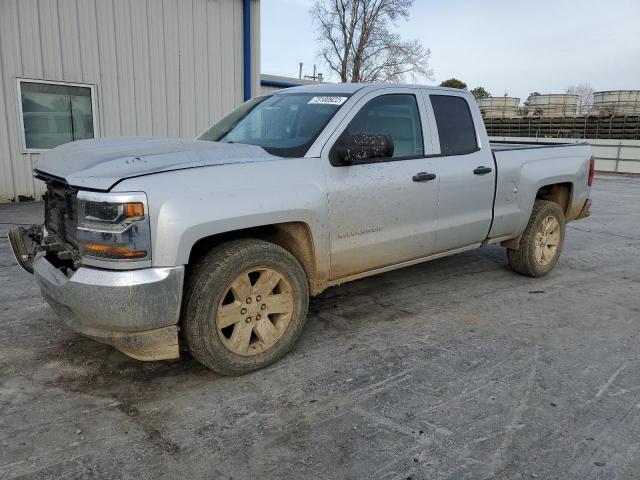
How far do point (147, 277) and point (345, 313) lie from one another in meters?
2.11

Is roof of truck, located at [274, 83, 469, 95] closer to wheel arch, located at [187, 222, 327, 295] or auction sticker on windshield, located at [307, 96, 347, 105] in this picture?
auction sticker on windshield, located at [307, 96, 347, 105]

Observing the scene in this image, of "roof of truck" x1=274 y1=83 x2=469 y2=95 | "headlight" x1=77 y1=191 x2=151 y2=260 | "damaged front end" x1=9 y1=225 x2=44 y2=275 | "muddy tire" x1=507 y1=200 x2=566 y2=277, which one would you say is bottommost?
"muddy tire" x1=507 y1=200 x2=566 y2=277

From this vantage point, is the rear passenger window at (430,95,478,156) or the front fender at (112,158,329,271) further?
the rear passenger window at (430,95,478,156)

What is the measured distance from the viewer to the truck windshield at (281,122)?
12.4 feet

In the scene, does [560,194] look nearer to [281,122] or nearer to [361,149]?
[361,149]

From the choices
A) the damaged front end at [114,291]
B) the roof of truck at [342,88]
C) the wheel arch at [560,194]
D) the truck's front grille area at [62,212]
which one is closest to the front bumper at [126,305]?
the damaged front end at [114,291]

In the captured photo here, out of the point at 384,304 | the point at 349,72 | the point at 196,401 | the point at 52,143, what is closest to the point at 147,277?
the point at 196,401

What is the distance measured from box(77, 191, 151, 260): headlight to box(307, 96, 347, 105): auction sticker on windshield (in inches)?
70.6

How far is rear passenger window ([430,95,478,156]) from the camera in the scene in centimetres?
457

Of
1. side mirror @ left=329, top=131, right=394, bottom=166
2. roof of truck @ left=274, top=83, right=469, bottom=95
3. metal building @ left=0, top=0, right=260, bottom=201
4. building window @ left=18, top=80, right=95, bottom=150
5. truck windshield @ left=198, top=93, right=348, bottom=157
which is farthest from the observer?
building window @ left=18, top=80, right=95, bottom=150

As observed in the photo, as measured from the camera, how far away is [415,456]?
8.49 ft

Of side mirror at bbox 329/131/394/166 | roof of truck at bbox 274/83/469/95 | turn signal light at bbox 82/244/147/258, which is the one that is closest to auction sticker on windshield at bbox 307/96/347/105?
roof of truck at bbox 274/83/469/95

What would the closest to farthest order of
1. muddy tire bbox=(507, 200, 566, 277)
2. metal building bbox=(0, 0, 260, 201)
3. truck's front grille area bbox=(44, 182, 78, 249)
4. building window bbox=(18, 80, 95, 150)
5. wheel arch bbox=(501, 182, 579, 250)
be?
1. truck's front grille area bbox=(44, 182, 78, 249)
2. muddy tire bbox=(507, 200, 566, 277)
3. wheel arch bbox=(501, 182, 579, 250)
4. metal building bbox=(0, 0, 260, 201)
5. building window bbox=(18, 80, 95, 150)

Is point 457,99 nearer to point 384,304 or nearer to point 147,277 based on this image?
point 384,304
